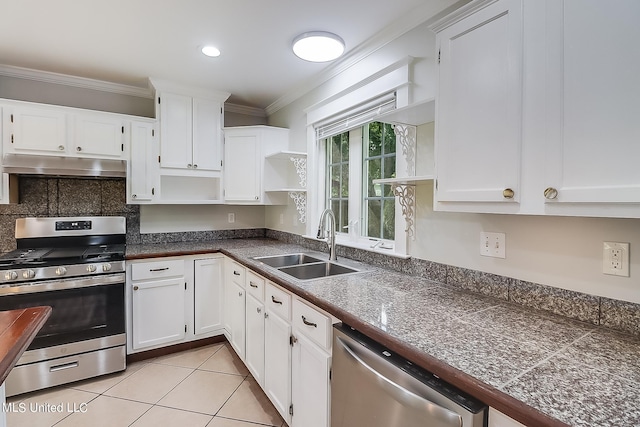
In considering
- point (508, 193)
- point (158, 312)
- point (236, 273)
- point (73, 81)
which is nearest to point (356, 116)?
point (508, 193)

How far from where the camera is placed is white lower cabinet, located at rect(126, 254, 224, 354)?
2.57 meters

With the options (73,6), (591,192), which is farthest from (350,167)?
(73,6)

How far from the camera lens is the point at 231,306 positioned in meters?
2.69

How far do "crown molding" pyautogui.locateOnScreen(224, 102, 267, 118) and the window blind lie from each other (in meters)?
1.19

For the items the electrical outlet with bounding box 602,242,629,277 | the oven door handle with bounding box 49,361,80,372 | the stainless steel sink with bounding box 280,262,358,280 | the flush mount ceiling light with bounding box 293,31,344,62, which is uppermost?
the flush mount ceiling light with bounding box 293,31,344,62

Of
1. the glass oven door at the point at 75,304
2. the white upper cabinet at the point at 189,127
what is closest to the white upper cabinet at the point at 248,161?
the white upper cabinet at the point at 189,127

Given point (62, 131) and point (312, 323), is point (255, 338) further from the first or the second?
point (62, 131)

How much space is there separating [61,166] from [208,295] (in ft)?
5.06

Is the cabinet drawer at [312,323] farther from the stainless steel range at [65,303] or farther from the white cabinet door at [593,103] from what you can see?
the stainless steel range at [65,303]

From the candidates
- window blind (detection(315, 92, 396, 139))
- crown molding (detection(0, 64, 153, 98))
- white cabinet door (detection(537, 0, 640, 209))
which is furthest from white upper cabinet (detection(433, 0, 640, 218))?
crown molding (detection(0, 64, 153, 98))

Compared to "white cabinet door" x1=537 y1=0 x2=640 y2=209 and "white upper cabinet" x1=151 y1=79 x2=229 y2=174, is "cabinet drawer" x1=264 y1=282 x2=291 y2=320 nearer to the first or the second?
"white cabinet door" x1=537 y1=0 x2=640 y2=209

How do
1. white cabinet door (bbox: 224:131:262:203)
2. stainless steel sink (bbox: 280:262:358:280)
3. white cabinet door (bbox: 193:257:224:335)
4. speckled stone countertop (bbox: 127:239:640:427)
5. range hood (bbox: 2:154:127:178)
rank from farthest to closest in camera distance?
white cabinet door (bbox: 224:131:262:203) → white cabinet door (bbox: 193:257:224:335) → range hood (bbox: 2:154:127:178) → stainless steel sink (bbox: 280:262:358:280) → speckled stone countertop (bbox: 127:239:640:427)

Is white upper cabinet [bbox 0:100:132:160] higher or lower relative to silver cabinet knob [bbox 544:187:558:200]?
higher

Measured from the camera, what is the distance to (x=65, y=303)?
224cm
